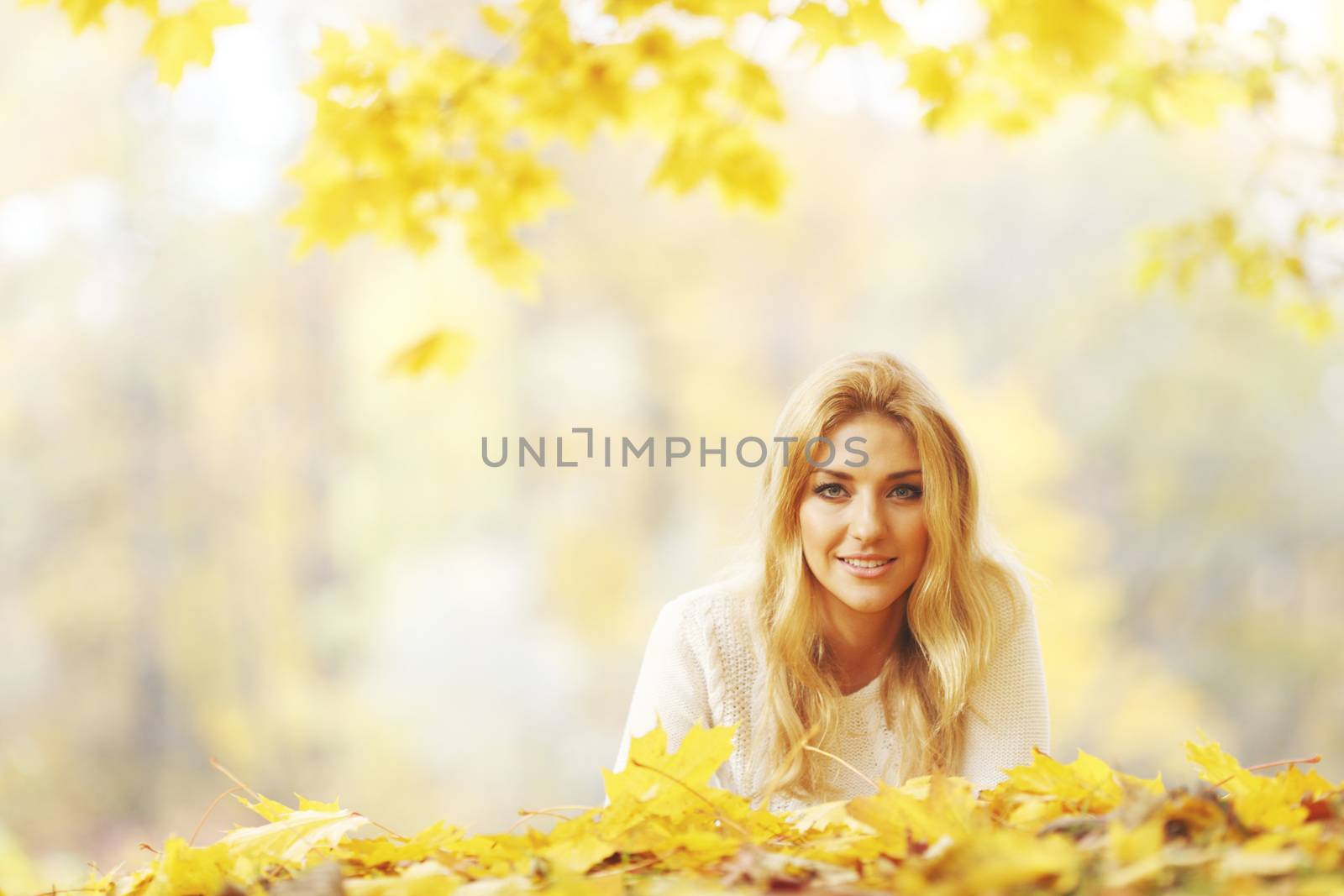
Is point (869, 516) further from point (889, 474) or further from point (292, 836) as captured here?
point (292, 836)

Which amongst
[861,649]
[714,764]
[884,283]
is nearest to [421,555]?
[884,283]

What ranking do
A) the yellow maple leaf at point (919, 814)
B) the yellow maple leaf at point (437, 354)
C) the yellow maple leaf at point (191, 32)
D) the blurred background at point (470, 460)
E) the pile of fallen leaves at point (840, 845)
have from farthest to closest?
the blurred background at point (470, 460)
the yellow maple leaf at point (437, 354)
the yellow maple leaf at point (191, 32)
the yellow maple leaf at point (919, 814)
the pile of fallen leaves at point (840, 845)

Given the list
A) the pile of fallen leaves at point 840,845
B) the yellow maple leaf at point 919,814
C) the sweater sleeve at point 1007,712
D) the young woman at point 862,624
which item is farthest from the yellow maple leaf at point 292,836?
the sweater sleeve at point 1007,712

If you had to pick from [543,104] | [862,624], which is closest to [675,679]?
[862,624]

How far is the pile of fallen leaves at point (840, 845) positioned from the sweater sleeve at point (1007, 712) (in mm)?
965

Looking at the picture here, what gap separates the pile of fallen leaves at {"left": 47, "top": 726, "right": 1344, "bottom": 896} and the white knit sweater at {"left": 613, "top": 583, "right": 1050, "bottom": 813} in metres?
0.96

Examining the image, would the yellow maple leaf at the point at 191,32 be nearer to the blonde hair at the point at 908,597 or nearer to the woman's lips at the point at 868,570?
the blonde hair at the point at 908,597

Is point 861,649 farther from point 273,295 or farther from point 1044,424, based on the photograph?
point 273,295

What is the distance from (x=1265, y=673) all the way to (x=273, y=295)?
28.2 ft

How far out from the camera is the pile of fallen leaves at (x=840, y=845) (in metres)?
0.49

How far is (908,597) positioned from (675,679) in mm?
377

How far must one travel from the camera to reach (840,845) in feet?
2.14

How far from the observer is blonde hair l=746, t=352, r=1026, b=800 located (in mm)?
1684

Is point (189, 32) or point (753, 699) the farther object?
point (753, 699)
